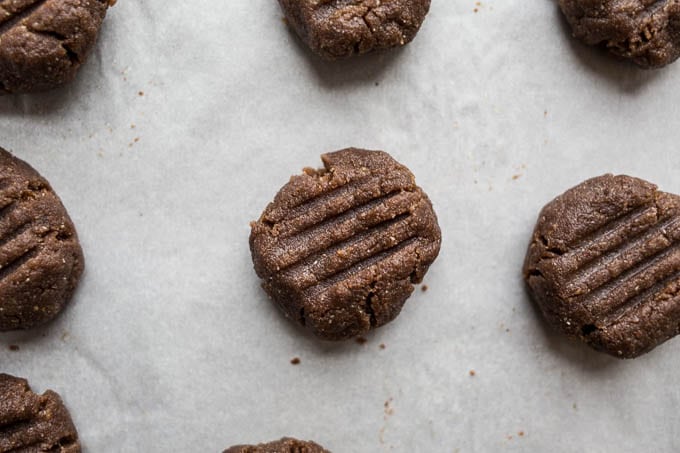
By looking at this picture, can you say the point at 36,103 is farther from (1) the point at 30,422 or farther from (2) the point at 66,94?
(1) the point at 30,422

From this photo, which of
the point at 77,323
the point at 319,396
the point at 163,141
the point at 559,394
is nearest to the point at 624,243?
the point at 559,394

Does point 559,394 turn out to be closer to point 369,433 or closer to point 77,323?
point 369,433

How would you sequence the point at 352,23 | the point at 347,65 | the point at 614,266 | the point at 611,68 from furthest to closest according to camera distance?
the point at 611,68 < the point at 347,65 < the point at 614,266 < the point at 352,23

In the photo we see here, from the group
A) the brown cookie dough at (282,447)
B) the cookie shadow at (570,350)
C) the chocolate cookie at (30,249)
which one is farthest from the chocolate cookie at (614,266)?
the chocolate cookie at (30,249)

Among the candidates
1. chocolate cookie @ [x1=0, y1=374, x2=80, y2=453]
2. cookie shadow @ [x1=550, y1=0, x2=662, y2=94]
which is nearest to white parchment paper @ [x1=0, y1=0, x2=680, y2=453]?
cookie shadow @ [x1=550, y1=0, x2=662, y2=94]

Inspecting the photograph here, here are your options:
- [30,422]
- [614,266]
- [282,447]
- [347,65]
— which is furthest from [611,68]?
[30,422]

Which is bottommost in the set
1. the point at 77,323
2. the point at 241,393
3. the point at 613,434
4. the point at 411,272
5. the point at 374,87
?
the point at 613,434

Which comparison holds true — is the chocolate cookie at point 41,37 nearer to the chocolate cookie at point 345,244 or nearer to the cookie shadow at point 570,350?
the chocolate cookie at point 345,244
